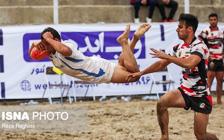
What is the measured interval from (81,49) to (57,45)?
5.87m

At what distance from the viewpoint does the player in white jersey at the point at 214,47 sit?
12.2 meters

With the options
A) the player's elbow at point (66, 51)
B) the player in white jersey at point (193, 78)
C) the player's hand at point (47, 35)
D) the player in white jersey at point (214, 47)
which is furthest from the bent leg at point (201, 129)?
the player in white jersey at point (214, 47)

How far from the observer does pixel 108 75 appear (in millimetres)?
7898

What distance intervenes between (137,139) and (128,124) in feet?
4.21

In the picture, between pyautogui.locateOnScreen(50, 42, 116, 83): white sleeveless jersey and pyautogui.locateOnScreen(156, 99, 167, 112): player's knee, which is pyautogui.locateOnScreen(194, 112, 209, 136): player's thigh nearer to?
pyautogui.locateOnScreen(156, 99, 167, 112): player's knee

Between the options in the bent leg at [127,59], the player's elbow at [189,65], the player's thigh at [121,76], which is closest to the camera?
the player's elbow at [189,65]

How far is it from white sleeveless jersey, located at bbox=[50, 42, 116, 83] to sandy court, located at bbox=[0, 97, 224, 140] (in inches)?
61.8

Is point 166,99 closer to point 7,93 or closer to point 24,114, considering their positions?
point 24,114

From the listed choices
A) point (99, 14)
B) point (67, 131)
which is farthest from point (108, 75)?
point (99, 14)

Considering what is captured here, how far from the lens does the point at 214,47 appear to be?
12.3 meters

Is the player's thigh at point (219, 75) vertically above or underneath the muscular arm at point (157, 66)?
underneath

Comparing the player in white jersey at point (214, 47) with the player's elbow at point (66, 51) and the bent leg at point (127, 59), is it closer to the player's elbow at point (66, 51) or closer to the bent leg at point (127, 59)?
the bent leg at point (127, 59)

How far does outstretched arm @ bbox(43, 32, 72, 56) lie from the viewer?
24.0 feet

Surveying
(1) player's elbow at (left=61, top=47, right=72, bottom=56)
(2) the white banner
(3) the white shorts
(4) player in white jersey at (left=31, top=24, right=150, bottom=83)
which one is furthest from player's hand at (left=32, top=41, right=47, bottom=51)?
(2) the white banner
